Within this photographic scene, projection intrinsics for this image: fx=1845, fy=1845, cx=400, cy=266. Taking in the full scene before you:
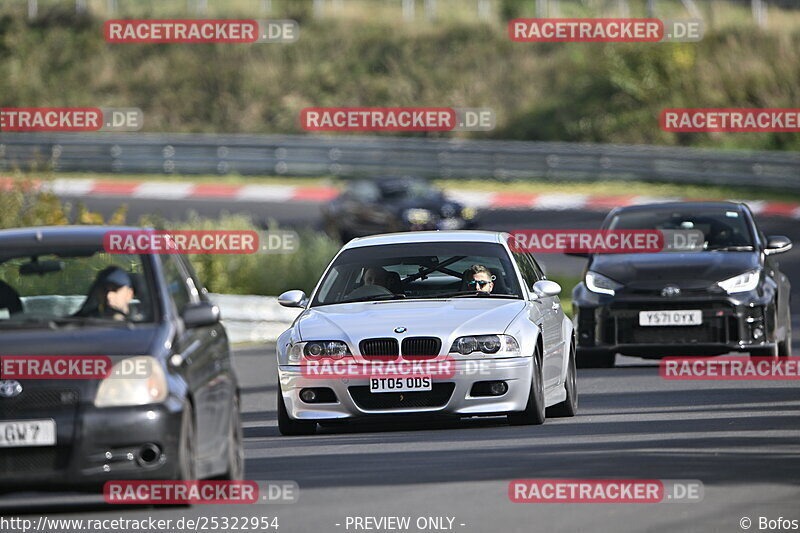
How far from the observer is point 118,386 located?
8.97 metres

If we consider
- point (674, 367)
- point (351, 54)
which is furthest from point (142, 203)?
point (674, 367)

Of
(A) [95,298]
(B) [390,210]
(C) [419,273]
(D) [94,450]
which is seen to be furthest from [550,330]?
(B) [390,210]

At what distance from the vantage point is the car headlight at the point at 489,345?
40.5ft

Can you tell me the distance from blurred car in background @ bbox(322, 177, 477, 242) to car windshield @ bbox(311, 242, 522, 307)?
1964 cm

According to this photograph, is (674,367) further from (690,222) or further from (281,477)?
(281,477)

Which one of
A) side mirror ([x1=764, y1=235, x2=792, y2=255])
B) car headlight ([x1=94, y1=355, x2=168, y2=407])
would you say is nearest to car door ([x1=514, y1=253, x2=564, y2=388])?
side mirror ([x1=764, y1=235, x2=792, y2=255])

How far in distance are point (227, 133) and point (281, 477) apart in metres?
42.6

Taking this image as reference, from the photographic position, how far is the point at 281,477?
10.5 m

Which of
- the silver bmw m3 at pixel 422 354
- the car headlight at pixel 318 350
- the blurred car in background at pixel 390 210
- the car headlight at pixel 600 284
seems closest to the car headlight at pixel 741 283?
the car headlight at pixel 600 284

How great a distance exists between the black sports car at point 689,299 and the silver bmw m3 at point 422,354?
353cm

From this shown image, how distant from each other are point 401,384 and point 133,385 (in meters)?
3.52

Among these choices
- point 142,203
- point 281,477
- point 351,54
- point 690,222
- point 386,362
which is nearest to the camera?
point 281,477

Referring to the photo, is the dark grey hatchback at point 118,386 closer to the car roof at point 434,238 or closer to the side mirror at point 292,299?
the side mirror at point 292,299

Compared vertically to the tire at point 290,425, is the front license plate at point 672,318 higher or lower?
higher
